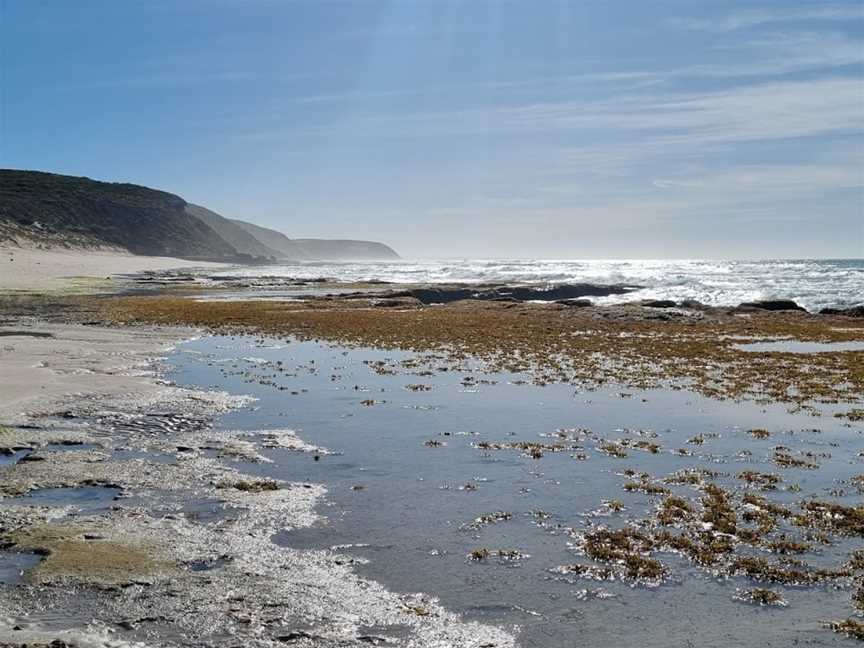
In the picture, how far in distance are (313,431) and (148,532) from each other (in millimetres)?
7179

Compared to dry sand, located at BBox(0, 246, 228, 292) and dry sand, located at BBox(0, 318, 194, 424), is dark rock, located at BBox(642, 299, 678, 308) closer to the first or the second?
dry sand, located at BBox(0, 318, 194, 424)

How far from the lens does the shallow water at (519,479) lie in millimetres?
8375

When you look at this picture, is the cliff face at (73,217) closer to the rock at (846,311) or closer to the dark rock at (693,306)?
the dark rock at (693,306)

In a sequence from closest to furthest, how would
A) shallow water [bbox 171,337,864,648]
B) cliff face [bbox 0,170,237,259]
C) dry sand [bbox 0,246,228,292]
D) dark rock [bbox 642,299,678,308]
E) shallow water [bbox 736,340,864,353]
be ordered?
shallow water [bbox 171,337,864,648] < shallow water [bbox 736,340,864,353] < dark rock [bbox 642,299,678,308] < dry sand [bbox 0,246,228,292] < cliff face [bbox 0,170,237,259]

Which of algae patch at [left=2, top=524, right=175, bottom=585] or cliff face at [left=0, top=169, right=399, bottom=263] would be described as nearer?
algae patch at [left=2, top=524, right=175, bottom=585]

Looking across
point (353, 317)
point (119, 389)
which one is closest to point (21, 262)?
point (353, 317)

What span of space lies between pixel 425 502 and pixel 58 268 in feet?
347

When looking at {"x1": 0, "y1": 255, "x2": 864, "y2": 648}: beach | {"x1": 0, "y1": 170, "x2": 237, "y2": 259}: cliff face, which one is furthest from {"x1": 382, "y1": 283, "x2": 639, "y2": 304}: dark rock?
{"x1": 0, "y1": 170, "x2": 237, "y2": 259}: cliff face

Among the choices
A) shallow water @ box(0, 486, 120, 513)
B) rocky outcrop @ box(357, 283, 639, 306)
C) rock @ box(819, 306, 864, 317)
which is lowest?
shallow water @ box(0, 486, 120, 513)

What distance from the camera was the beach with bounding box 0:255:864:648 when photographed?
8.20 metres

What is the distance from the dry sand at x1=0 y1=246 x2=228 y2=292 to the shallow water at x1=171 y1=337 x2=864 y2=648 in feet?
184

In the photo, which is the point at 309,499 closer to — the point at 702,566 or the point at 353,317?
the point at 702,566

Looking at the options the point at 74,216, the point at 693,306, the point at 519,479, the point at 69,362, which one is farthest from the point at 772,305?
the point at 74,216

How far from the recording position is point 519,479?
13797mm
